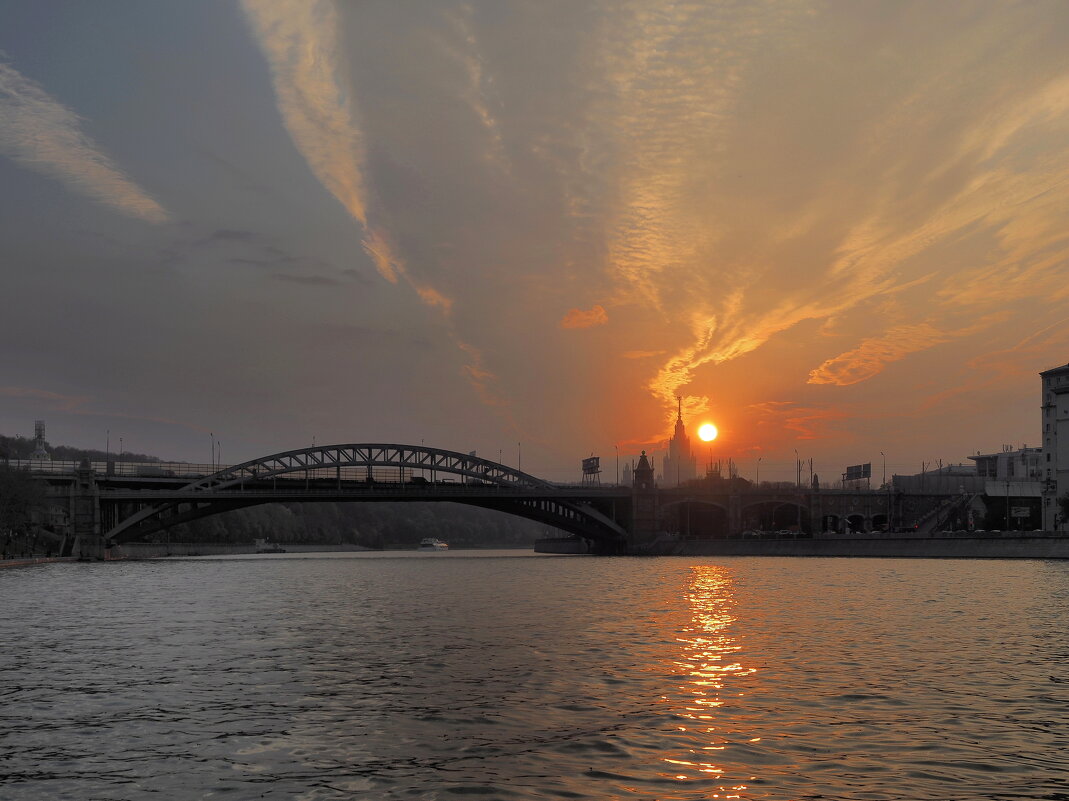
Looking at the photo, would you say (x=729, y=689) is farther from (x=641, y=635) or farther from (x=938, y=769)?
(x=641, y=635)

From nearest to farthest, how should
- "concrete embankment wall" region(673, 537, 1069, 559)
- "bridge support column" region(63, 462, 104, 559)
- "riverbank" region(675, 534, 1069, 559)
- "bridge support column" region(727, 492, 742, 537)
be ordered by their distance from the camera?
"concrete embankment wall" region(673, 537, 1069, 559), "riverbank" region(675, 534, 1069, 559), "bridge support column" region(63, 462, 104, 559), "bridge support column" region(727, 492, 742, 537)

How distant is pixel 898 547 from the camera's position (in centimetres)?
14275

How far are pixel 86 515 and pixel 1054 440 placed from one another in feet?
461

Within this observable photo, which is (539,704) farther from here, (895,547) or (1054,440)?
(1054,440)

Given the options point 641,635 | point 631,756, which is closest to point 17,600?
point 641,635

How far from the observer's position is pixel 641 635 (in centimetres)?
4147

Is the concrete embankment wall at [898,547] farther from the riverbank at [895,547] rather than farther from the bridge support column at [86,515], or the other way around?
the bridge support column at [86,515]

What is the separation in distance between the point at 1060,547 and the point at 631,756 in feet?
381

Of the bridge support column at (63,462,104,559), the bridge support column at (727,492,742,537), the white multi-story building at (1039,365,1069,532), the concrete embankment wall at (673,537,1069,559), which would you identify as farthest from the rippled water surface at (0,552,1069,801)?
the bridge support column at (727,492,742,537)

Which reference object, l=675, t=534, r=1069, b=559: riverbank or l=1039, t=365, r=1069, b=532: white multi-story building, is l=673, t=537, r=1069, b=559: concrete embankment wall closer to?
l=675, t=534, r=1069, b=559: riverbank

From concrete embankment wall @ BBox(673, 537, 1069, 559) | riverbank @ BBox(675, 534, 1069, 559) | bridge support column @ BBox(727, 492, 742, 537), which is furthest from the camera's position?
bridge support column @ BBox(727, 492, 742, 537)

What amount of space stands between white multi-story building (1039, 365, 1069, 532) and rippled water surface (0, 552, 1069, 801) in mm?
117346

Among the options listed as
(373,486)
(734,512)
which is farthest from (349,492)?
(734,512)

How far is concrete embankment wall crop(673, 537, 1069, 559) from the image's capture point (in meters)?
122
